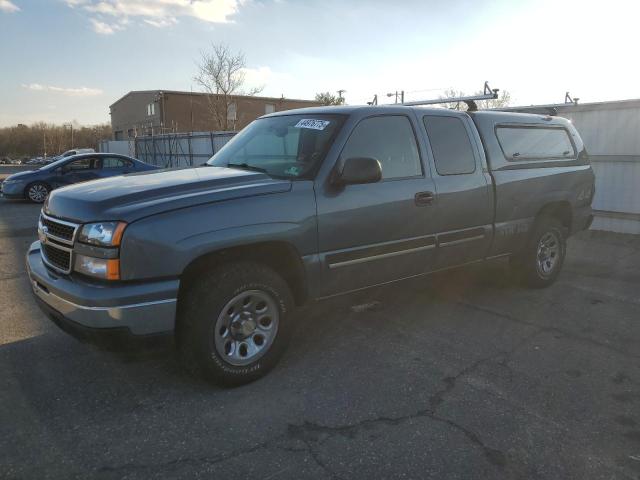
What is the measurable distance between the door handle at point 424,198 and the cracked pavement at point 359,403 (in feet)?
2.41

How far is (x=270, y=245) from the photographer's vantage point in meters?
3.37

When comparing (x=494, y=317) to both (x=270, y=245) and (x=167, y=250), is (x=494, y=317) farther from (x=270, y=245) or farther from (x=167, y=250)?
(x=167, y=250)

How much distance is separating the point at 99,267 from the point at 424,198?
2523 mm

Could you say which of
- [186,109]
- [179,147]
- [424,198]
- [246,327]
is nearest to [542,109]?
[424,198]

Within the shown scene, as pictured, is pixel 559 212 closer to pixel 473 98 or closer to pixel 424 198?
pixel 473 98

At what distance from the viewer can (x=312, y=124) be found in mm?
3986

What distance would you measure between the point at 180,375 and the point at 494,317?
9.74 feet

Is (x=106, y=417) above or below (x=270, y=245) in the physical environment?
below

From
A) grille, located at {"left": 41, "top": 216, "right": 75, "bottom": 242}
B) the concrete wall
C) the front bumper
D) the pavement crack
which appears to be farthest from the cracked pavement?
the concrete wall

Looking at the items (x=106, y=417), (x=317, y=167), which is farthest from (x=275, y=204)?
(x=106, y=417)

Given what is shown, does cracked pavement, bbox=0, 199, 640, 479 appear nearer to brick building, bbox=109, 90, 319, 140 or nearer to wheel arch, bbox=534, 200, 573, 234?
wheel arch, bbox=534, 200, 573, 234

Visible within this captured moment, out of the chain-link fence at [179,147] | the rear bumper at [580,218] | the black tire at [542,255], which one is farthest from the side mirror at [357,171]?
the chain-link fence at [179,147]

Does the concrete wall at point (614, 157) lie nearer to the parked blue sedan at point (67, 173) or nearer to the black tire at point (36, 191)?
the parked blue sedan at point (67, 173)

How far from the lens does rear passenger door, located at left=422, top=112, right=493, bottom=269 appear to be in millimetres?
4312
